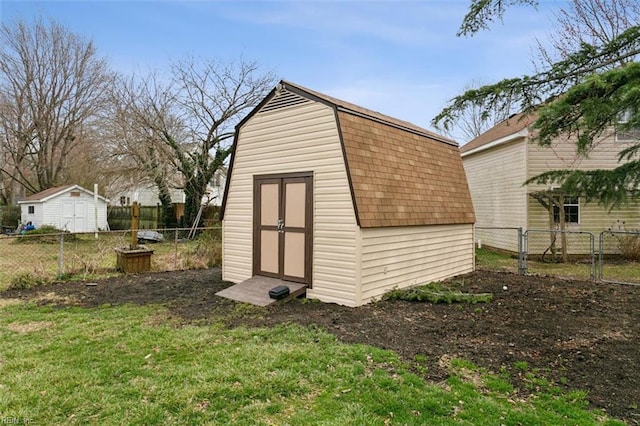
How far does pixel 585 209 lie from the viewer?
12.2 meters

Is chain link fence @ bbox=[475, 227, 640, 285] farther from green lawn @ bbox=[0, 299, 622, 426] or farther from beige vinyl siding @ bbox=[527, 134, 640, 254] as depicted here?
green lawn @ bbox=[0, 299, 622, 426]

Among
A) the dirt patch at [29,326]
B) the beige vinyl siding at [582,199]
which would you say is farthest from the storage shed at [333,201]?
the beige vinyl siding at [582,199]

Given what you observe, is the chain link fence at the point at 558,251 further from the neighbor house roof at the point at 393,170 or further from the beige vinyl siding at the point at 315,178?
the beige vinyl siding at the point at 315,178

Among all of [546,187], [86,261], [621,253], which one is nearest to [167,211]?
[86,261]

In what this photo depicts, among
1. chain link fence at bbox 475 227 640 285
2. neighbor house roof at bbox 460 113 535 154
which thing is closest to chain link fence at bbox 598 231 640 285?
chain link fence at bbox 475 227 640 285

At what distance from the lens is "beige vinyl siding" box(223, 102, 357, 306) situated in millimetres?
5676

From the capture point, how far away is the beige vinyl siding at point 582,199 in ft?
39.4

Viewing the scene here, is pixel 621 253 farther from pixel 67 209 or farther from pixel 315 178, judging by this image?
pixel 67 209

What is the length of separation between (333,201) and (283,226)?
1142 millimetres

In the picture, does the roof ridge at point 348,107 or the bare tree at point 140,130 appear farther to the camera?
the bare tree at point 140,130

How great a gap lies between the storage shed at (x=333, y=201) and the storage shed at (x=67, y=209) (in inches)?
608

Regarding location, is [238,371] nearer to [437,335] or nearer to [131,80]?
[437,335]

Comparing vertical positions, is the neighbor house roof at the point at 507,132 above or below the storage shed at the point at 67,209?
above

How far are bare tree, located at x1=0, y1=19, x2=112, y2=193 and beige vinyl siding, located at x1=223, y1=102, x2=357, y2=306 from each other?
17.3 metres
